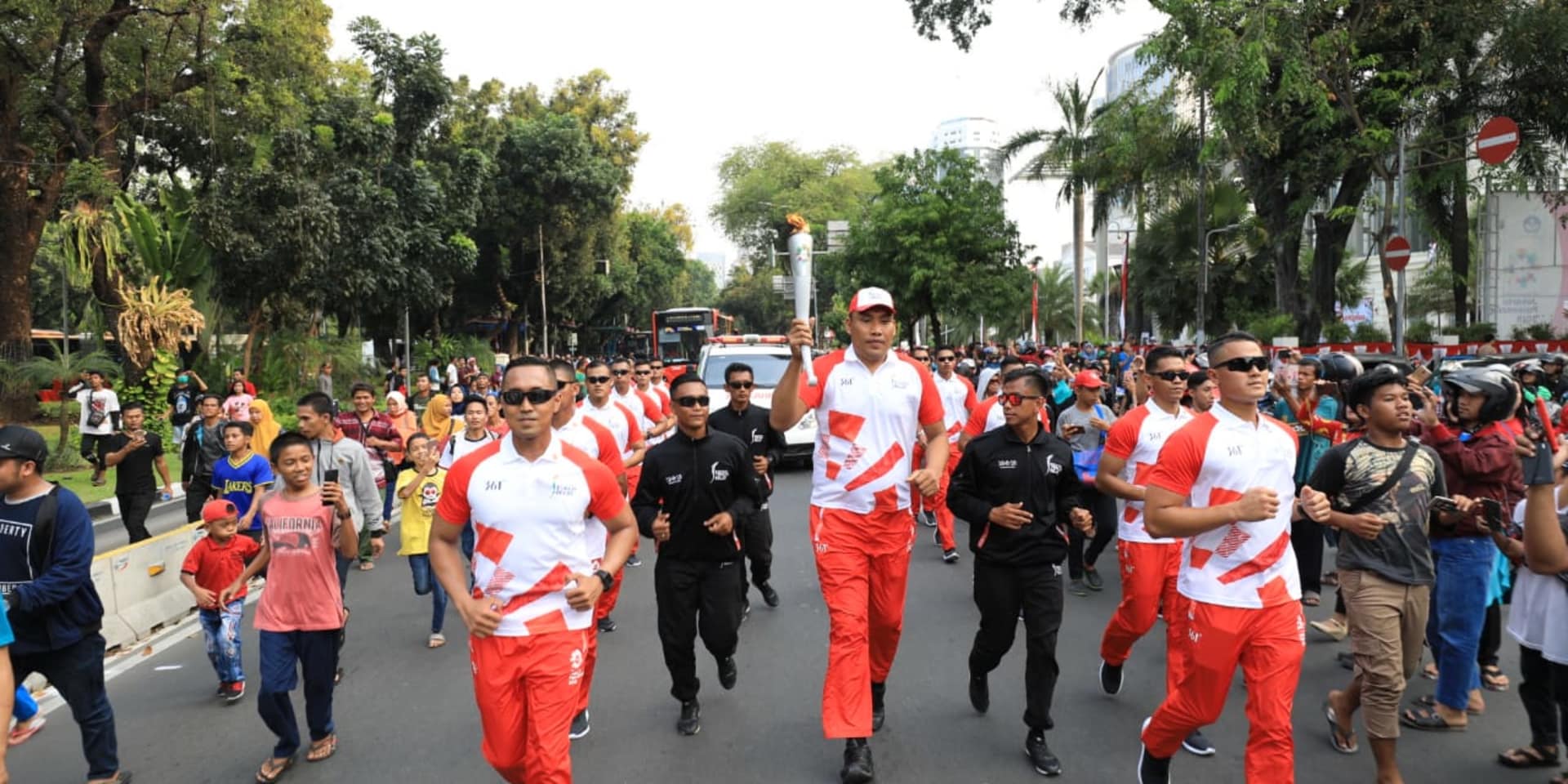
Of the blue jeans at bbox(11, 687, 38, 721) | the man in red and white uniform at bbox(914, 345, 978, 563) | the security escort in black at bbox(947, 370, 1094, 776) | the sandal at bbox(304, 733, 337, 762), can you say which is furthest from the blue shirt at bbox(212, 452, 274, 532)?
the man in red and white uniform at bbox(914, 345, 978, 563)

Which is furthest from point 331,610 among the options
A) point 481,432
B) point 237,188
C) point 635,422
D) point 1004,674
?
point 237,188

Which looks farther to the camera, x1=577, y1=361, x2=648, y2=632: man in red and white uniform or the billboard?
the billboard

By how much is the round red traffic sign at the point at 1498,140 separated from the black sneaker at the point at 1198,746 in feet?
34.3

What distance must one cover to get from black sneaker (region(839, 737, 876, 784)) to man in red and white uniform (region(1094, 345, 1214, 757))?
4.97 ft

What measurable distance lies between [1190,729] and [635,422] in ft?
19.2

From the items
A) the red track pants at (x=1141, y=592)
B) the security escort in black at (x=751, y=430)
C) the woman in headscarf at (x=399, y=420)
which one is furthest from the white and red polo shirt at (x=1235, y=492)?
the woman in headscarf at (x=399, y=420)

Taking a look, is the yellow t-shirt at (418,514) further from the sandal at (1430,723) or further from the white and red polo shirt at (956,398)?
the sandal at (1430,723)

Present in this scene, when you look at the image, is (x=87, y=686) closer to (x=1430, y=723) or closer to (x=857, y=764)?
(x=857, y=764)

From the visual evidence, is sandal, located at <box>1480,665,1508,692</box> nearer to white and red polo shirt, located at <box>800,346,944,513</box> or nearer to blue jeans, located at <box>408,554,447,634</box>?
white and red polo shirt, located at <box>800,346,944,513</box>

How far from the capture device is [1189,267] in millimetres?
37531

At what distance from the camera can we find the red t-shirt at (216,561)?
6004 mm

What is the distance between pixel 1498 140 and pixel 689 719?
1202 cm

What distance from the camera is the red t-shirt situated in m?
6.00

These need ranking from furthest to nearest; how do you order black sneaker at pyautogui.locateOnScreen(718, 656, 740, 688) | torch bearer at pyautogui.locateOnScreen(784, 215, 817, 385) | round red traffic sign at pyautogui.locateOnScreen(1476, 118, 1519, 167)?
round red traffic sign at pyautogui.locateOnScreen(1476, 118, 1519, 167)
black sneaker at pyautogui.locateOnScreen(718, 656, 740, 688)
torch bearer at pyautogui.locateOnScreen(784, 215, 817, 385)
